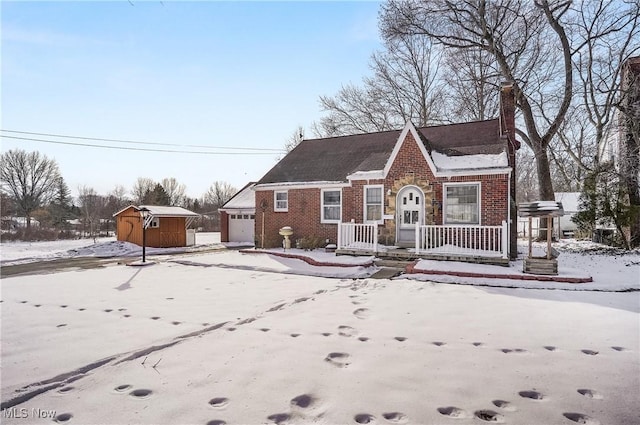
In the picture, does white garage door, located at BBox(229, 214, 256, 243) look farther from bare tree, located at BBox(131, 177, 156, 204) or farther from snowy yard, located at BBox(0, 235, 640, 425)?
bare tree, located at BBox(131, 177, 156, 204)

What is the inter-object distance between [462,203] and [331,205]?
532cm

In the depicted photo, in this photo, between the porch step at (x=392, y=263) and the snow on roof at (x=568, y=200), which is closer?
the porch step at (x=392, y=263)

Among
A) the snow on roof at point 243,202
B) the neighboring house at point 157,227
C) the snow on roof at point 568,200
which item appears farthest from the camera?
the snow on roof at point 568,200

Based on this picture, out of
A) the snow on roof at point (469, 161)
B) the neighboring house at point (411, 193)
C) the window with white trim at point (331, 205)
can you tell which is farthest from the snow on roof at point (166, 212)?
the snow on roof at point (469, 161)

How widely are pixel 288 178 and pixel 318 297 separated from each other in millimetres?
9927

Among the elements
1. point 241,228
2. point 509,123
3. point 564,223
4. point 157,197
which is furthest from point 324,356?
point 157,197

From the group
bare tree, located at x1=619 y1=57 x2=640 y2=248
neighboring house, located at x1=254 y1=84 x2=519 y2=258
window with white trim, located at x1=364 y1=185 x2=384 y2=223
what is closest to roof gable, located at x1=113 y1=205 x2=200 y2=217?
neighboring house, located at x1=254 y1=84 x2=519 y2=258

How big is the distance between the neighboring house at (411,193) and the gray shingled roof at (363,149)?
51 millimetres

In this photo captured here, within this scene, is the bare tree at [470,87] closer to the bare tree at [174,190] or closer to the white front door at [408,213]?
the white front door at [408,213]

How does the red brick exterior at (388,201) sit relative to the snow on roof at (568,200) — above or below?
below

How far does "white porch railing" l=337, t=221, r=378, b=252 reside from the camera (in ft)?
41.1

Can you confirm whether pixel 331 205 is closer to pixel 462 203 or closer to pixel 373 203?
pixel 373 203

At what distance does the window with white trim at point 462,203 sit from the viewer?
1139cm

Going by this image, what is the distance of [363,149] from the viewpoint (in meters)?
16.4
